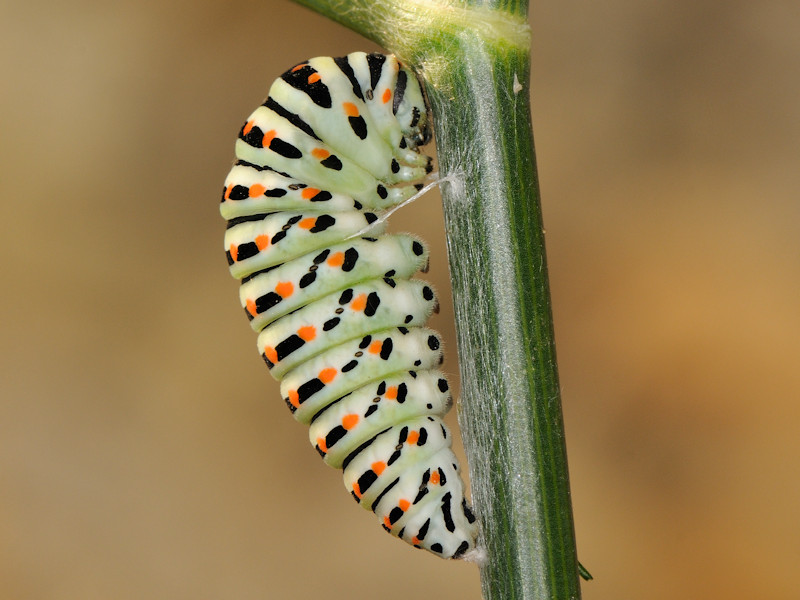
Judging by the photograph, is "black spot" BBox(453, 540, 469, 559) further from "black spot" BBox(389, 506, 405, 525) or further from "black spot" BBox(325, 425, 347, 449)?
"black spot" BBox(325, 425, 347, 449)

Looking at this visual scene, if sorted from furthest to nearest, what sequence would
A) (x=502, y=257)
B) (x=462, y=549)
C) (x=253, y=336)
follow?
(x=253, y=336) → (x=462, y=549) → (x=502, y=257)

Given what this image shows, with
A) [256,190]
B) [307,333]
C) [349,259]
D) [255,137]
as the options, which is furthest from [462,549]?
[255,137]

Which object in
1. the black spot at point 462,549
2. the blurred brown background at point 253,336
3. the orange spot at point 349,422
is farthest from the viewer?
the blurred brown background at point 253,336

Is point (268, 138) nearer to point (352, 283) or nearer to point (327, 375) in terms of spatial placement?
point (352, 283)

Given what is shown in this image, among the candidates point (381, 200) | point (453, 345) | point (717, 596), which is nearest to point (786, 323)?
point (717, 596)

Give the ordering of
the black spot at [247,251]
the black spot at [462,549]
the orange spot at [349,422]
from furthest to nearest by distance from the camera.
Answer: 1. the black spot at [247,251]
2. the orange spot at [349,422]
3. the black spot at [462,549]

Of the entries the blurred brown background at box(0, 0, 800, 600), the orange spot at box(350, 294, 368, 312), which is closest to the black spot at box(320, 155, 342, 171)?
the orange spot at box(350, 294, 368, 312)

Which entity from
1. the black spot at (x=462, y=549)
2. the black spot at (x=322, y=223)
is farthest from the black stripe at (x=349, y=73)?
the black spot at (x=462, y=549)

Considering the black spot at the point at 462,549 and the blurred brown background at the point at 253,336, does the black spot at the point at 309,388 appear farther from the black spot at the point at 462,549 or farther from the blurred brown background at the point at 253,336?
the blurred brown background at the point at 253,336
